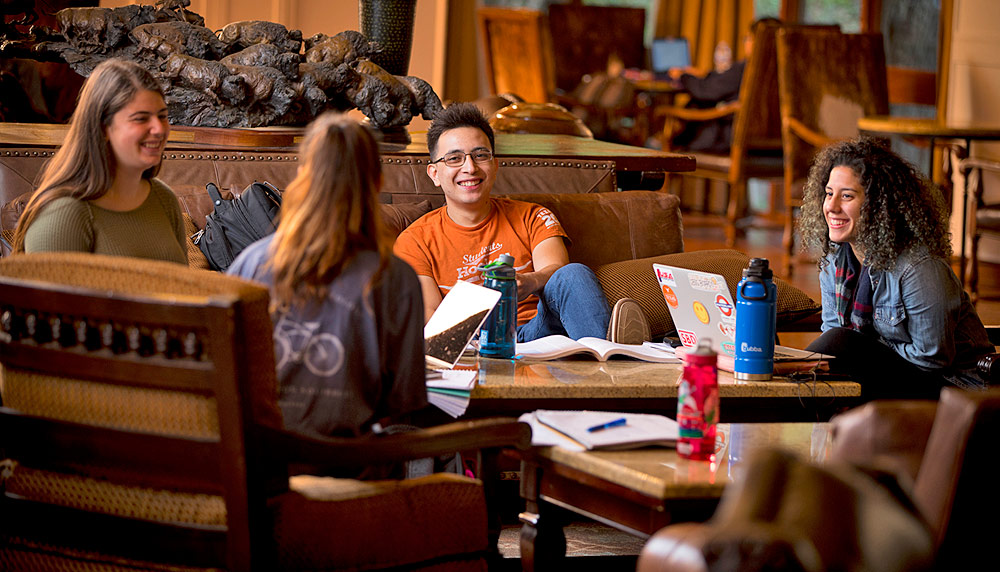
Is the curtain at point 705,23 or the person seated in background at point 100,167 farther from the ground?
the curtain at point 705,23

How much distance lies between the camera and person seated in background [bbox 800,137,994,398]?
9.48 feet

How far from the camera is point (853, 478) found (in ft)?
4.01

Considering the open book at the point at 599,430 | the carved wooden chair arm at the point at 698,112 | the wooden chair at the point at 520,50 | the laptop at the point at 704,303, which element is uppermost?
the wooden chair at the point at 520,50

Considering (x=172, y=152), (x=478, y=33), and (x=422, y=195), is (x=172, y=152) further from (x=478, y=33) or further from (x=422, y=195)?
(x=478, y=33)

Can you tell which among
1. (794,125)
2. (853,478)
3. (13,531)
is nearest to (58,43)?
(13,531)

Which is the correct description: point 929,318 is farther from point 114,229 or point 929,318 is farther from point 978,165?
point 978,165

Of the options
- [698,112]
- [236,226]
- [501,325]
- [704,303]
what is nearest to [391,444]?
[501,325]

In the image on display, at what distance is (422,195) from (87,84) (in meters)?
1.51

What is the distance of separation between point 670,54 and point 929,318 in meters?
7.96

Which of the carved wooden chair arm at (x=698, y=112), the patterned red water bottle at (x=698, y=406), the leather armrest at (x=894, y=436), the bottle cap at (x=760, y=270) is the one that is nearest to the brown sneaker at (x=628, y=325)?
the bottle cap at (x=760, y=270)

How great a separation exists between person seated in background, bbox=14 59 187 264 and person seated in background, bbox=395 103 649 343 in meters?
0.90

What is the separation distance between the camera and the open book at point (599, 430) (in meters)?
2.01

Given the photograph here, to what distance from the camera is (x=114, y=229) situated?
2.46 meters

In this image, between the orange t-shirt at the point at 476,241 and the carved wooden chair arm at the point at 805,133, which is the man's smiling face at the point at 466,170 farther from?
the carved wooden chair arm at the point at 805,133
